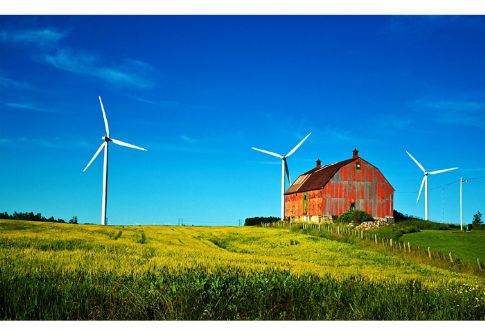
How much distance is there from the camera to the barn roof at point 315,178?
63.0m

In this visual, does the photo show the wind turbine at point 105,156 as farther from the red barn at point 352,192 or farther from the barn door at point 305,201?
the barn door at point 305,201

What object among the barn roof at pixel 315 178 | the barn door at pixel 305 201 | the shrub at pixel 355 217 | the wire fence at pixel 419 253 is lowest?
the wire fence at pixel 419 253

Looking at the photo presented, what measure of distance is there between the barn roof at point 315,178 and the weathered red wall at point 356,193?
603 millimetres

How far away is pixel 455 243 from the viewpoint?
115ft

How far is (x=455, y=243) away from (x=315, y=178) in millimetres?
33290

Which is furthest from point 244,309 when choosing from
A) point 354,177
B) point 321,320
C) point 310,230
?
point 354,177

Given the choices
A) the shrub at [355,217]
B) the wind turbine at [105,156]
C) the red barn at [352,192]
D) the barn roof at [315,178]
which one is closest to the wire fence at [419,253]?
the shrub at [355,217]

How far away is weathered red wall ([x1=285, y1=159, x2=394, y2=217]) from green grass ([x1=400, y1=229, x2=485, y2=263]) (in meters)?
18.1

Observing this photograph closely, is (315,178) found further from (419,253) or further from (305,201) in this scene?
(419,253)

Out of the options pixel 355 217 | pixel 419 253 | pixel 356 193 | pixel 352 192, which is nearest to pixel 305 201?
pixel 352 192
